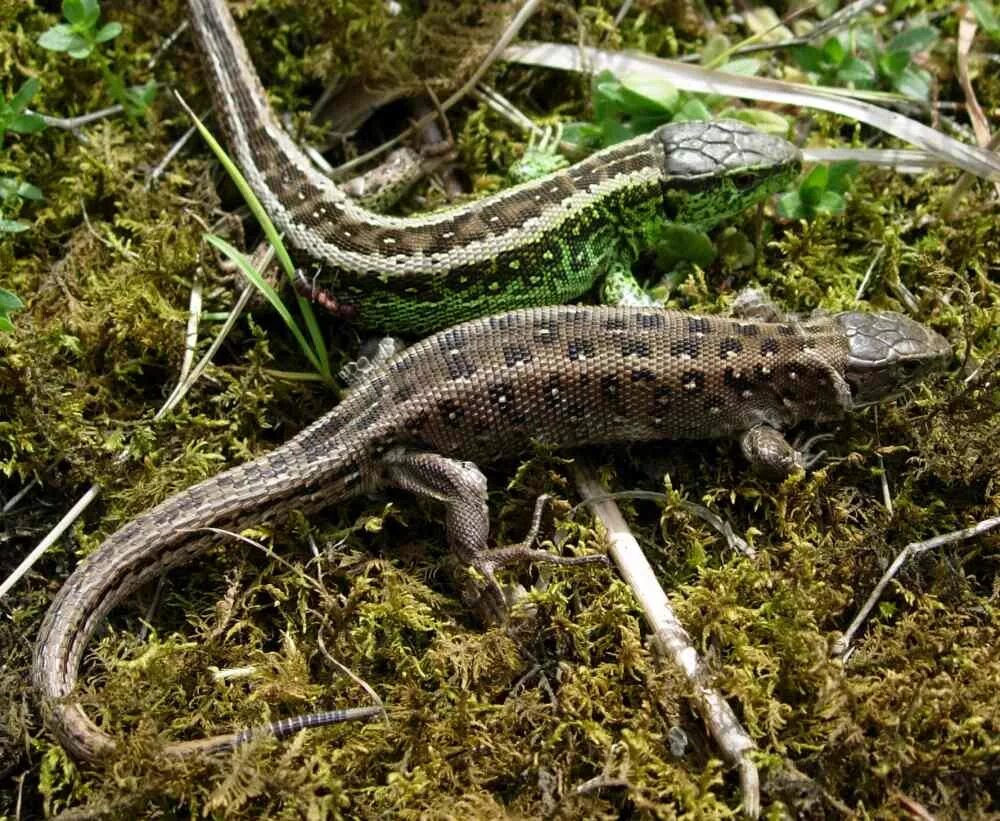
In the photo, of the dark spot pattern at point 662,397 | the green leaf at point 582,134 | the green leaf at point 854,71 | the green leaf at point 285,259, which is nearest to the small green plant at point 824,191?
the green leaf at point 854,71

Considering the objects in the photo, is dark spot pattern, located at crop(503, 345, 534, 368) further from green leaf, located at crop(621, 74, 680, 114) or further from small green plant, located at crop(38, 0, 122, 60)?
small green plant, located at crop(38, 0, 122, 60)

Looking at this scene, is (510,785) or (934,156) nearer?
(510,785)

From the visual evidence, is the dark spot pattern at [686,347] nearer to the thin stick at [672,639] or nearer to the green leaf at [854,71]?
the thin stick at [672,639]

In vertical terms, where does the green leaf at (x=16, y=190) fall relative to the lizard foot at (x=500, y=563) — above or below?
above

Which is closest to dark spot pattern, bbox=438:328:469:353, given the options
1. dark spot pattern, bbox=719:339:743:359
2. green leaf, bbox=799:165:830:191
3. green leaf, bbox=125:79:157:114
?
dark spot pattern, bbox=719:339:743:359

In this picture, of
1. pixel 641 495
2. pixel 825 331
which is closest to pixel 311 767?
pixel 641 495

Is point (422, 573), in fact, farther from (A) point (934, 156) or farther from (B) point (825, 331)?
(A) point (934, 156)

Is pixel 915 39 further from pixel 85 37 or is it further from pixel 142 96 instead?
pixel 85 37
